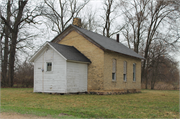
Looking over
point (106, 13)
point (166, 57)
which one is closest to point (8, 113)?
point (166, 57)

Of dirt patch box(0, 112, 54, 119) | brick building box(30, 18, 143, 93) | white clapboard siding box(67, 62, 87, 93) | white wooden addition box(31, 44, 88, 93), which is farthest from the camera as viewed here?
brick building box(30, 18, 143, 93)

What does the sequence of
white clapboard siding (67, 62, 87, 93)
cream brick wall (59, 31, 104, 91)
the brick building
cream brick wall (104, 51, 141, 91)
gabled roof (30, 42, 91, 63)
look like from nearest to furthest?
gabled roof (30, 42, 91, 63) < white clapboard siding (67, 62, 87, 93) < the brick building < cream brick wall (59, 31, 104, 91) < cream brick wall (104, 51, 141, 91)

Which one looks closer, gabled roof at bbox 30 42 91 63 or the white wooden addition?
the white wooden addition

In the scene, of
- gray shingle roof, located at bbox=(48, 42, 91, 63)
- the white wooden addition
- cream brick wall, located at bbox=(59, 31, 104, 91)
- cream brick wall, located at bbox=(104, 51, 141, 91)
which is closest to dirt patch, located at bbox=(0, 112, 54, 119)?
the white wooden addition

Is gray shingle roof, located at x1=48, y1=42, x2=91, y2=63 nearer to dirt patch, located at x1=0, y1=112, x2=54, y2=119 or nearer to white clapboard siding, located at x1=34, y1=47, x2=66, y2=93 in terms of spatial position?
white clapboard siding, located at x1=34, y1=47, x2=66, y2=93

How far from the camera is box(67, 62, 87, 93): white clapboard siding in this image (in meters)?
18.3

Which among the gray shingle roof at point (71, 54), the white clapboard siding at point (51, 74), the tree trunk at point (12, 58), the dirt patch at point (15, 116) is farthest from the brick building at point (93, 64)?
the dirt patch at point (15, 116)

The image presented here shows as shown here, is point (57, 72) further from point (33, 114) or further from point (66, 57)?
point (33, 114)

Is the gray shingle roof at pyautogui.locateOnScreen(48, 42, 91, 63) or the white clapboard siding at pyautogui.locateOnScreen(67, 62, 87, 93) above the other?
the gray shingle roof at pyautogui.locateOnScreen(48, 42, 91, 63)

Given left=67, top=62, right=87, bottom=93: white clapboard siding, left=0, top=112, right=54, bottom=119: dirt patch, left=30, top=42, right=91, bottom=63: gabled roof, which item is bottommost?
left=0, top=112, right=54, bottom=119: dirt patch

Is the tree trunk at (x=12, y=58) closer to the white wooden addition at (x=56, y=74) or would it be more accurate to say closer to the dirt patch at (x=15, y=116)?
the white wooden addition at (x=56, y=74)

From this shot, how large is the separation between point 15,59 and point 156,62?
2341 cm

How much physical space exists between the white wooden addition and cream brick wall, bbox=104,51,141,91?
237 centimetres

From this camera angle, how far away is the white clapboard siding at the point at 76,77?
18.3m
